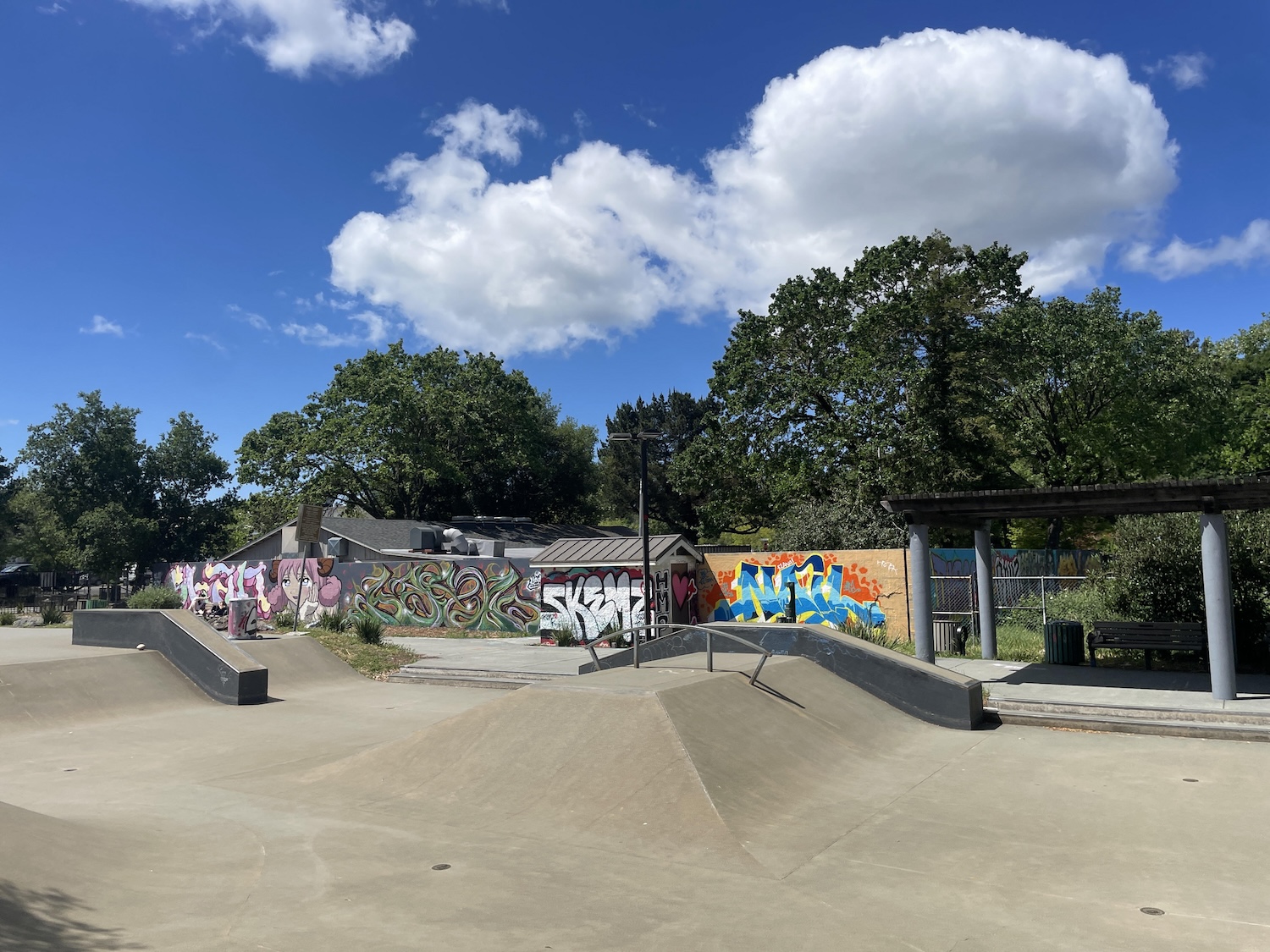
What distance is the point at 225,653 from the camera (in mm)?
14914

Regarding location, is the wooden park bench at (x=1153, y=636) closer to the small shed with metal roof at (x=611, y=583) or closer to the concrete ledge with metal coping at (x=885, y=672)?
the concrete ledge with metal coping at (x=885, y=672)

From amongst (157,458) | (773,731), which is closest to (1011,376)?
(773,731)

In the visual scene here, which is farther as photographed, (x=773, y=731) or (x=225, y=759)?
(x=225, y=759)

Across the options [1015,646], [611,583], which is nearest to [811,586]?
[1015,646]

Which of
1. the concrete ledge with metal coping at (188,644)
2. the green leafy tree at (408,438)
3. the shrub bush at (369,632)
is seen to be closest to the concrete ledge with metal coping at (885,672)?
the concrete ledge with metal coping at (188,644)

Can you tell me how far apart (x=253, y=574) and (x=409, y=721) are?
22.5 m

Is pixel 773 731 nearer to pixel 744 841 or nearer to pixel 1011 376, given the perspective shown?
pixel 744 841

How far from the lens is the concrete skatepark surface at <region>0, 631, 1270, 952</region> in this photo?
5090mm

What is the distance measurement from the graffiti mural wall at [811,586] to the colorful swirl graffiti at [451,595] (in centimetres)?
594

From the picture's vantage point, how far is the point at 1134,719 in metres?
11.1

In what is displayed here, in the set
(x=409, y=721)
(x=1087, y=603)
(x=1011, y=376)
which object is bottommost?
(x=409, y=721)

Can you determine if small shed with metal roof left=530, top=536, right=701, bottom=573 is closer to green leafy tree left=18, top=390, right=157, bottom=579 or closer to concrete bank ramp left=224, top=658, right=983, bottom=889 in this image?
concrete bank ramp left=224, top=658, right=983, bottom=889

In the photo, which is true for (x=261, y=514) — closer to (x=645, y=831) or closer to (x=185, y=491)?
(x=185, y=491)

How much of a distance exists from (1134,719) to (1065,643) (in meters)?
5.10
